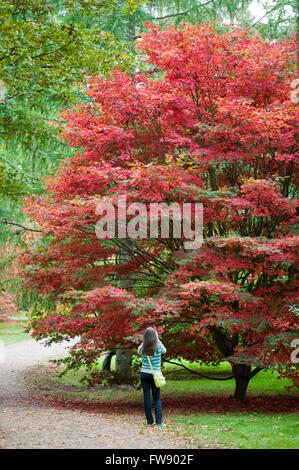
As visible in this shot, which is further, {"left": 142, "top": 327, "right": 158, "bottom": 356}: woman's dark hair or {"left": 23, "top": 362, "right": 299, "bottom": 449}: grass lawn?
{"left": 142, "top": 327, "right": 158, "bottom": 356}: woman's dark hair

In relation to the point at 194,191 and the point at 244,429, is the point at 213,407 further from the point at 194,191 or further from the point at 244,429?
the point at 194,191

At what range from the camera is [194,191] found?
7352mm

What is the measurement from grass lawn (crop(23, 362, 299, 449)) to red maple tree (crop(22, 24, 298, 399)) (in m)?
0.72

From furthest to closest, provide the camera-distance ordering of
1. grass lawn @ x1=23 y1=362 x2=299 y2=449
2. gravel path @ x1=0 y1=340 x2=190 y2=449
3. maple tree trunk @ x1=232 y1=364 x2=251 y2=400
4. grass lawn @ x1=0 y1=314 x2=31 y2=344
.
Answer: grass lawn @ x1=0 y1=314 x2=31 y2=344 → maple tree trunk @ x1=232 y1=364 x2=251 y2=400 → grass lawn @ x1=23 y1=362 x2=299 y2=449 → gravel path @ x1=0 y1=340 x2=190 y2=449

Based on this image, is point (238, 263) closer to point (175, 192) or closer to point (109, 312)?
point (175, 192)

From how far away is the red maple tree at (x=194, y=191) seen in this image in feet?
23.5

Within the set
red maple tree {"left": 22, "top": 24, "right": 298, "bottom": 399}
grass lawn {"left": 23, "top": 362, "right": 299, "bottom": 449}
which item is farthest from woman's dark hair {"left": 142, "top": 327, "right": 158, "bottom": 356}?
grass lawn {"left": 23, "top": 362, "right": 299, "bottom": 449}

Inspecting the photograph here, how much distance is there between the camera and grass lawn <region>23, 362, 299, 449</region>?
606cm

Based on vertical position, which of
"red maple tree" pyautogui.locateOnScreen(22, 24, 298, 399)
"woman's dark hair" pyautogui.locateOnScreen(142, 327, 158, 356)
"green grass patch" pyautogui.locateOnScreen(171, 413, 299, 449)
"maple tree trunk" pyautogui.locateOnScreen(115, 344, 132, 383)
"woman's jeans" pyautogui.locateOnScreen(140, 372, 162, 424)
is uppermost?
"red maple tree" pyautogui.locateOnScreen(22, 24, 298, 399)

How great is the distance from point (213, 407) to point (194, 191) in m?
3.89

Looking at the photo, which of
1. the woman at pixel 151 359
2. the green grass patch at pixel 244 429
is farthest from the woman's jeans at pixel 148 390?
the green grass patch at pixel 244 429

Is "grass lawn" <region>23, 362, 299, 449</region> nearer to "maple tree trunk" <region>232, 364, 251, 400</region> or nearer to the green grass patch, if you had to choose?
the green grass patch

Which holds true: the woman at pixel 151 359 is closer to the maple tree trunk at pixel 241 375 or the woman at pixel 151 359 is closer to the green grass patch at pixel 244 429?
the green grass patch at pixel 244 429

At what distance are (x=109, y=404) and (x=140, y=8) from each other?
9.54 meters
